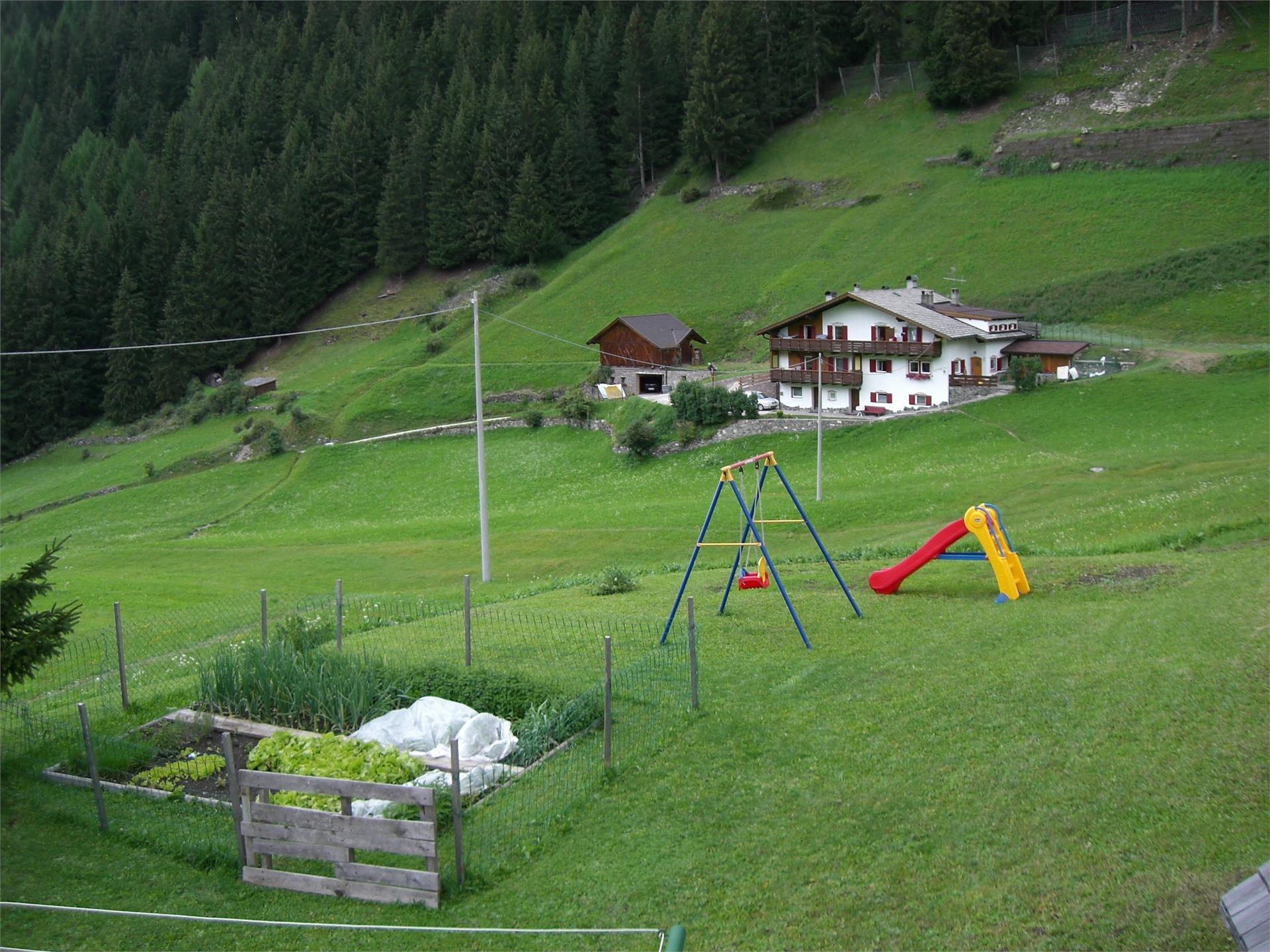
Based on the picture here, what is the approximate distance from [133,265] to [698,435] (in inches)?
3186

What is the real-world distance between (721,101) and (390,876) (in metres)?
101

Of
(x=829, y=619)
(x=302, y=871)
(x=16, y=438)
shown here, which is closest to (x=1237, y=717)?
(x=829, y=619)

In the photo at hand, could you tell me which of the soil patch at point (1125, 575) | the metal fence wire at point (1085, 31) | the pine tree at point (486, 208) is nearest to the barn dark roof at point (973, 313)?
the soil patch at point (1125, 575)

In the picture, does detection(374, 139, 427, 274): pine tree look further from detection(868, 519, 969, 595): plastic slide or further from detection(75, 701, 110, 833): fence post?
detection(75, 701, 110, 833): fence post

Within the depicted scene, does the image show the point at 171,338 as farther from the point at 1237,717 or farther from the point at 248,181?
the point at 1237,717

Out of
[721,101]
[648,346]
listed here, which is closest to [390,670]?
[648,346]

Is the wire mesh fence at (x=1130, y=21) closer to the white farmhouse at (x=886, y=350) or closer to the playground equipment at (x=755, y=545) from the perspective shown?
the white farmhouse at (x=886, y=350)

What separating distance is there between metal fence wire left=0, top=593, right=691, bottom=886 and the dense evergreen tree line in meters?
81.1

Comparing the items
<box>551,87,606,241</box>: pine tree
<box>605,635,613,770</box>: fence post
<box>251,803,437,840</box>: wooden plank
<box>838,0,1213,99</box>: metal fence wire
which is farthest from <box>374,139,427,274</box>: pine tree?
<box>251,803,437,840</box>: wooden plank

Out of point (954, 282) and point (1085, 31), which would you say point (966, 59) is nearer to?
point (1085, 31)

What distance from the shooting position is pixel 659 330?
7756 centimetres

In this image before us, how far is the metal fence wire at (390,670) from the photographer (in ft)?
46.4

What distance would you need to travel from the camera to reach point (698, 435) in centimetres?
6066

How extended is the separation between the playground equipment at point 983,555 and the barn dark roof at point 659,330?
52.1 m
